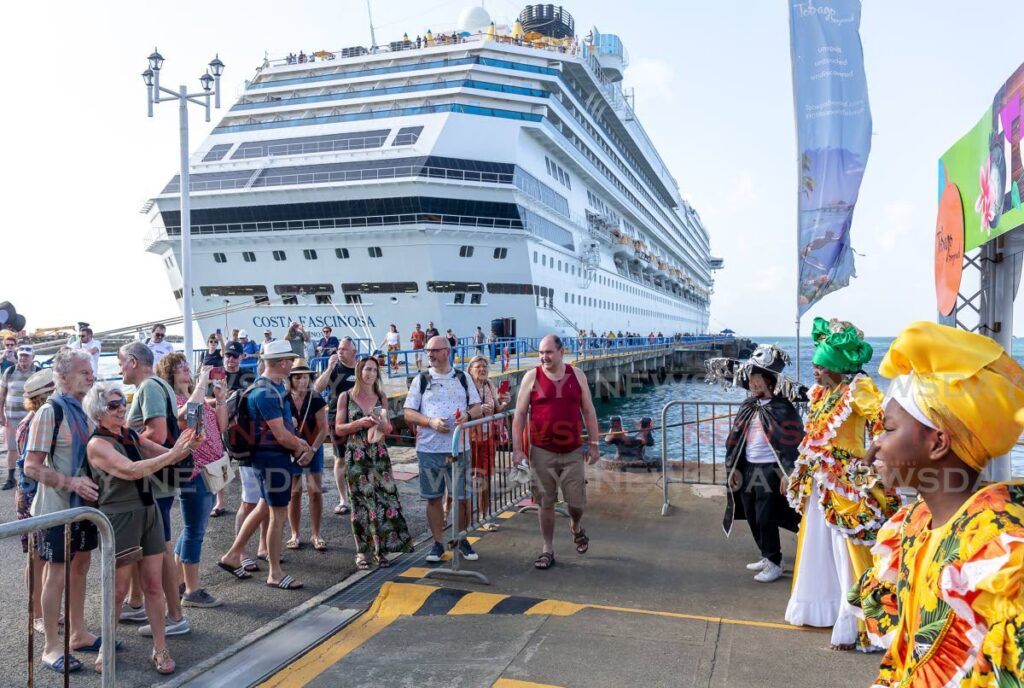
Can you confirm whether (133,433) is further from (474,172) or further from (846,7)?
(474,172)

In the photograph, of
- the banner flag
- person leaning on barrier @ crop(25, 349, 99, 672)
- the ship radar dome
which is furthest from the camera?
the ship radar dome

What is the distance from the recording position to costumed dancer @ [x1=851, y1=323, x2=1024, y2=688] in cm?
140

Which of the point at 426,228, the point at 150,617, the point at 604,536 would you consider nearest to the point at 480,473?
the point at 604,536

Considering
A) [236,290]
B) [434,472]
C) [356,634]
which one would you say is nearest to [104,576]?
[356,634]

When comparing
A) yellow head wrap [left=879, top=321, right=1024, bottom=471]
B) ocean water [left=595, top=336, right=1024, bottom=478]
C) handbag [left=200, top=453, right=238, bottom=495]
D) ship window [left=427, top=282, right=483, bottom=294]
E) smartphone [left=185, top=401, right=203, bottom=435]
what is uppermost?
ship window [left=427, top=282, right=483, bottom=294]

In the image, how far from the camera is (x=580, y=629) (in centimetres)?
406

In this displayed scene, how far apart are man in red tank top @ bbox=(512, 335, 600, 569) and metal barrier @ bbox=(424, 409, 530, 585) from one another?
46 cm

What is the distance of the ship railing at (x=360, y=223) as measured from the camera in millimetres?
25359

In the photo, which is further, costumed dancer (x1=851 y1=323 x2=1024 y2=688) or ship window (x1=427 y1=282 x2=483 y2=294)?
ship window (x1=427 y1=282 x2=483 y2=294)

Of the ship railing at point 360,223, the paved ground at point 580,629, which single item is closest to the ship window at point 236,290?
the ship railing at point 360,223

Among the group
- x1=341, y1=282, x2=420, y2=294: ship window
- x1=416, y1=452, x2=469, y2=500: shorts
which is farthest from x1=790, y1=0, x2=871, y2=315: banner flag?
x1=341, y1=282, x2=420, y2=294: ship window

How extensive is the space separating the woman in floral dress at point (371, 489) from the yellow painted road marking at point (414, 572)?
0.26 meters

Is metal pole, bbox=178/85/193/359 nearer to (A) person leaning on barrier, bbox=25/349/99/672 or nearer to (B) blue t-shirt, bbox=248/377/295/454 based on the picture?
(B) blue t-shirt, bbox=248/377/295/454

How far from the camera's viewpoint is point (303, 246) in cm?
2634
